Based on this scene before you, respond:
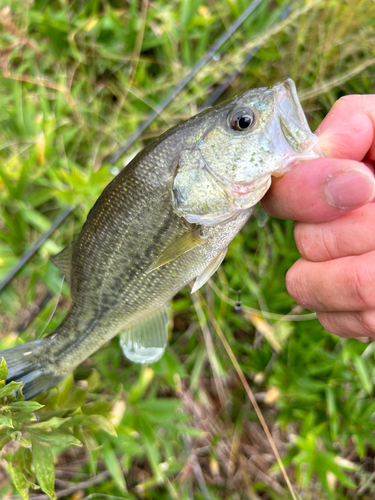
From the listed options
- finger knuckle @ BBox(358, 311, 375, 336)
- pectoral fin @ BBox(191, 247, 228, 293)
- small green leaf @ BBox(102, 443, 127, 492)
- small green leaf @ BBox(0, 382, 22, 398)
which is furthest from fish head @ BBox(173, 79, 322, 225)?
small green leaf @ BBox(102, 443, 127, 492)

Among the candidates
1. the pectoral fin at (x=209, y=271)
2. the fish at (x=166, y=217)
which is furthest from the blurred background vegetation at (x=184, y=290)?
the pectoral fin at (x=209, y=271)

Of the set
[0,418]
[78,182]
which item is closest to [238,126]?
[78,182]

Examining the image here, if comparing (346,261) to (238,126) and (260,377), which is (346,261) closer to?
(238,126)

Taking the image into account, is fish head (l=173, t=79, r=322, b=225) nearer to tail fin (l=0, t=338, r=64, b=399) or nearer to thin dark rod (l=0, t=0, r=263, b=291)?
tail fin (l=0, t=338, r=64, b=399)

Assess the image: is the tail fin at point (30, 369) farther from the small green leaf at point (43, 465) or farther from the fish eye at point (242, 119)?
the fish eye at point (242, 119)

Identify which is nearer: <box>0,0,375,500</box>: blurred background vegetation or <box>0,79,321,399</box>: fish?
<box>0,79,321,399</box>: fish

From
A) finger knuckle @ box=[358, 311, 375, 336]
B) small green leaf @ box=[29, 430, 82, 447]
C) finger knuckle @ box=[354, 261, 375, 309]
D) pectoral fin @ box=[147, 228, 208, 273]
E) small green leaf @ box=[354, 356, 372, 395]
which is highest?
pectoral fin @ box=[147, 228, 208, 273]
